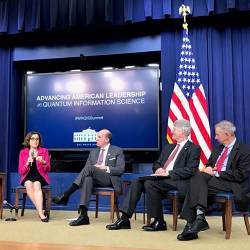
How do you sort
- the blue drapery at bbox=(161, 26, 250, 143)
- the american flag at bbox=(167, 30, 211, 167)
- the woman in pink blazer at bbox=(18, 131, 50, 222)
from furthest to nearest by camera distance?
the blue drapery at bbox=(161, 26, 250, 143)
the american flag at bbox=(167, 30, 211, 167)
the woman in pink blazer at bbox=(18, 131, 50, 222)

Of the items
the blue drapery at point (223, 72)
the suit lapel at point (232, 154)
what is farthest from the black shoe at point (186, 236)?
the blue drapery at point (223, 72)

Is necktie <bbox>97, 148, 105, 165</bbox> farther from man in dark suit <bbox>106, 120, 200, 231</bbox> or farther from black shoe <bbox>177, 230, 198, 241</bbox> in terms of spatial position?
black shoe <bbox>177, 230, 198, 241</bbox>

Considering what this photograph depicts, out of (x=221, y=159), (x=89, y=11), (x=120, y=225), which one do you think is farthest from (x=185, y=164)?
(x=89, y=11)

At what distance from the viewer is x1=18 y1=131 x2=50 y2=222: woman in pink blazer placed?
4.73 m

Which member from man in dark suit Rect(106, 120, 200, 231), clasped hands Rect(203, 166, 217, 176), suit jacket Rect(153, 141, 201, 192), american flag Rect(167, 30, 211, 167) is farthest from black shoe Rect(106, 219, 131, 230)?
american flag Rect(167, 30, 211, 167)

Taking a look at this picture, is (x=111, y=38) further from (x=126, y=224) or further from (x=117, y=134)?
(x=126, y=224)

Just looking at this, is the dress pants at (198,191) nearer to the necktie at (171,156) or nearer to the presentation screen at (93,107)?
the necktie at (171,156)

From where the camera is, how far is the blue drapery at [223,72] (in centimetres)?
532

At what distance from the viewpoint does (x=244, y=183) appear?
377 cm

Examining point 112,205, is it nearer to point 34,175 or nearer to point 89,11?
point 34,175

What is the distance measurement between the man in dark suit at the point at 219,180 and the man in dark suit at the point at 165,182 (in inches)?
8.3

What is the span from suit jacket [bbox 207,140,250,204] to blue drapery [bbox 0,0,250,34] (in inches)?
82.7

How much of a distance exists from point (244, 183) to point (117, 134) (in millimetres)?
2528

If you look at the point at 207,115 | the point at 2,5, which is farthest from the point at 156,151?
the point at 2,5
